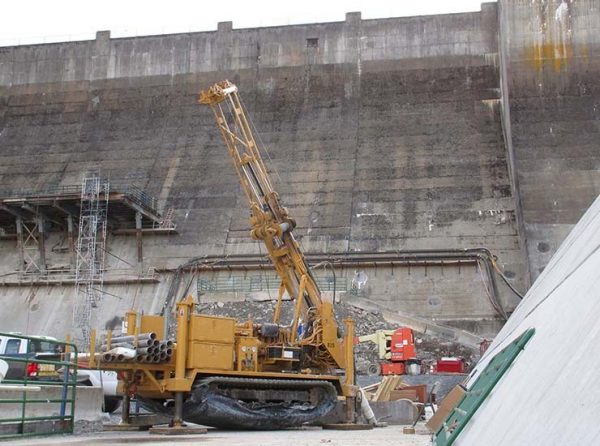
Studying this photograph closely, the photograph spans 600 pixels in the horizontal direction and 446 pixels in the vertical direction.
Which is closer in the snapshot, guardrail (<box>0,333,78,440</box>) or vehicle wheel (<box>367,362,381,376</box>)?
guardrail (<box>0,333,78,440</box>)

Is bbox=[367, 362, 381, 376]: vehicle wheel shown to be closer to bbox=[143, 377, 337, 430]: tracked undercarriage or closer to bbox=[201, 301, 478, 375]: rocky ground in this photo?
bbox=[201, 301, 478, 375]: rocky ground

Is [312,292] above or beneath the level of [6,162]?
beneath

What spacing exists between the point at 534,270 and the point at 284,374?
14318 mm

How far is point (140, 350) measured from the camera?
466 inches

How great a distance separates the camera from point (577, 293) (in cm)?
291

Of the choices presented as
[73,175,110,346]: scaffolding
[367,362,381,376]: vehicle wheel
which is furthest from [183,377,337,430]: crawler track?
[73,175,110,346]: scaffolding

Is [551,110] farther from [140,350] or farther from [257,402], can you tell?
[140,350]

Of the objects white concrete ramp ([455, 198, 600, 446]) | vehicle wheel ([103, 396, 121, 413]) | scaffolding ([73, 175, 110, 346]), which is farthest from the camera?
scaffolding ([73, 175, 110, 346])

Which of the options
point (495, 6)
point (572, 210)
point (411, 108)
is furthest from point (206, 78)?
point (572, 210)

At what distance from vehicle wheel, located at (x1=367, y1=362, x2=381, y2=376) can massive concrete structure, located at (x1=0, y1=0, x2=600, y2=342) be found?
4.56 m

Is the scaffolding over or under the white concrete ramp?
over

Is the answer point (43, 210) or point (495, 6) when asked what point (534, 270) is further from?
point (43, 210)

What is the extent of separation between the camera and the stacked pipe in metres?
11.6

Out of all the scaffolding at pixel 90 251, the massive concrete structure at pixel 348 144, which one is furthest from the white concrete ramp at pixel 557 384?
the scaffolding at pixel 90 251
